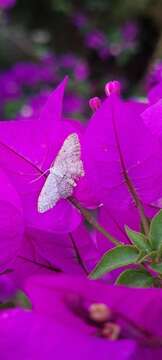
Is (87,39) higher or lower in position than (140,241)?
higher

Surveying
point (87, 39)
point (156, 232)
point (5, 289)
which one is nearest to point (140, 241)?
point (156, 232)

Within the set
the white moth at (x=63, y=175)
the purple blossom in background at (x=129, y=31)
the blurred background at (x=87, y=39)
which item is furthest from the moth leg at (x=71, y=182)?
the purple blossom in background at (x=129, y=31)

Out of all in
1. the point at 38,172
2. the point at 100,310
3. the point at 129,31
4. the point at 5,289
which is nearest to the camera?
the point at 100,310

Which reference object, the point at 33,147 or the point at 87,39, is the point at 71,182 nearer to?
the point at 33,147

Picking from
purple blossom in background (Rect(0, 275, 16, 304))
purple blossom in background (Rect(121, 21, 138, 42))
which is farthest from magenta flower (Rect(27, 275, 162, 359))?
purple blossom in background (Rect(121, 21, 138, 42))

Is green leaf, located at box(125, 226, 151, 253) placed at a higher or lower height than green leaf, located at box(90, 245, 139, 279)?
higher

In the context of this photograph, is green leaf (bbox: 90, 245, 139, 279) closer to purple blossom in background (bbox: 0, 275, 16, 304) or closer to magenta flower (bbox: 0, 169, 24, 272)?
magenta flower (bbox: 0, 169, 24, 272)

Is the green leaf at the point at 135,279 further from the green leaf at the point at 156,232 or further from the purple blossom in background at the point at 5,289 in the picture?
the purple blossom in background at the point at 5,289

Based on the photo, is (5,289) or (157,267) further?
(5,289)
